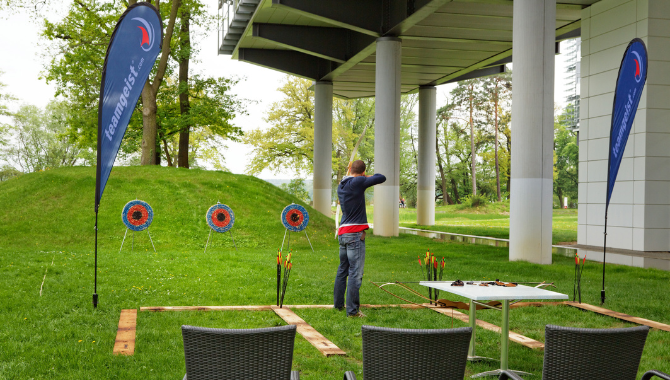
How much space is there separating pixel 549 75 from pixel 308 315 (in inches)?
383

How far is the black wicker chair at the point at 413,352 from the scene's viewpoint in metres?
3.30

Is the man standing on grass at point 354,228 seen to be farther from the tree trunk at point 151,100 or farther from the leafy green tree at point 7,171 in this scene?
the leafy green tree at point 7,171

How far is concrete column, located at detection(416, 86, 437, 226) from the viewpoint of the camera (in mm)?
30891

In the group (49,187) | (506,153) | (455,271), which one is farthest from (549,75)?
(506,153)

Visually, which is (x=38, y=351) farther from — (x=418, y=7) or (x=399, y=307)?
(x=418, y=7)

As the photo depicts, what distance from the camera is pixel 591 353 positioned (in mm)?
3467

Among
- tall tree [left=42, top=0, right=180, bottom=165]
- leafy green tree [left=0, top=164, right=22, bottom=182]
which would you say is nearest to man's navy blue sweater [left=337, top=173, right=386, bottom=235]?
tall tree [left=42, top=0, right=180, bottom=165]

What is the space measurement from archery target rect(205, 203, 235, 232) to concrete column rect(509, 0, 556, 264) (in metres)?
7.91

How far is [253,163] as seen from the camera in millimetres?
43719

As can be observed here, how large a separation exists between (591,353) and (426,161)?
28.0m

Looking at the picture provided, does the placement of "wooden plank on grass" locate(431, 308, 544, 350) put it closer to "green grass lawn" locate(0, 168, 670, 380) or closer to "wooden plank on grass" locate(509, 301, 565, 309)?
"green grass lawn" locate(0, 168, 670, 380)

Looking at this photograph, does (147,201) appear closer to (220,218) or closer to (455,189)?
(220,218)

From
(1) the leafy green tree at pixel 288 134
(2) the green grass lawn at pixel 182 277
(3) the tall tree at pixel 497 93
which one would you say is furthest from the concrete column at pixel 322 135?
(3) the tall tree at pixel 497 93

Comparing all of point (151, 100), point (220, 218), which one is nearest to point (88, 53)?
point (151, 100)
